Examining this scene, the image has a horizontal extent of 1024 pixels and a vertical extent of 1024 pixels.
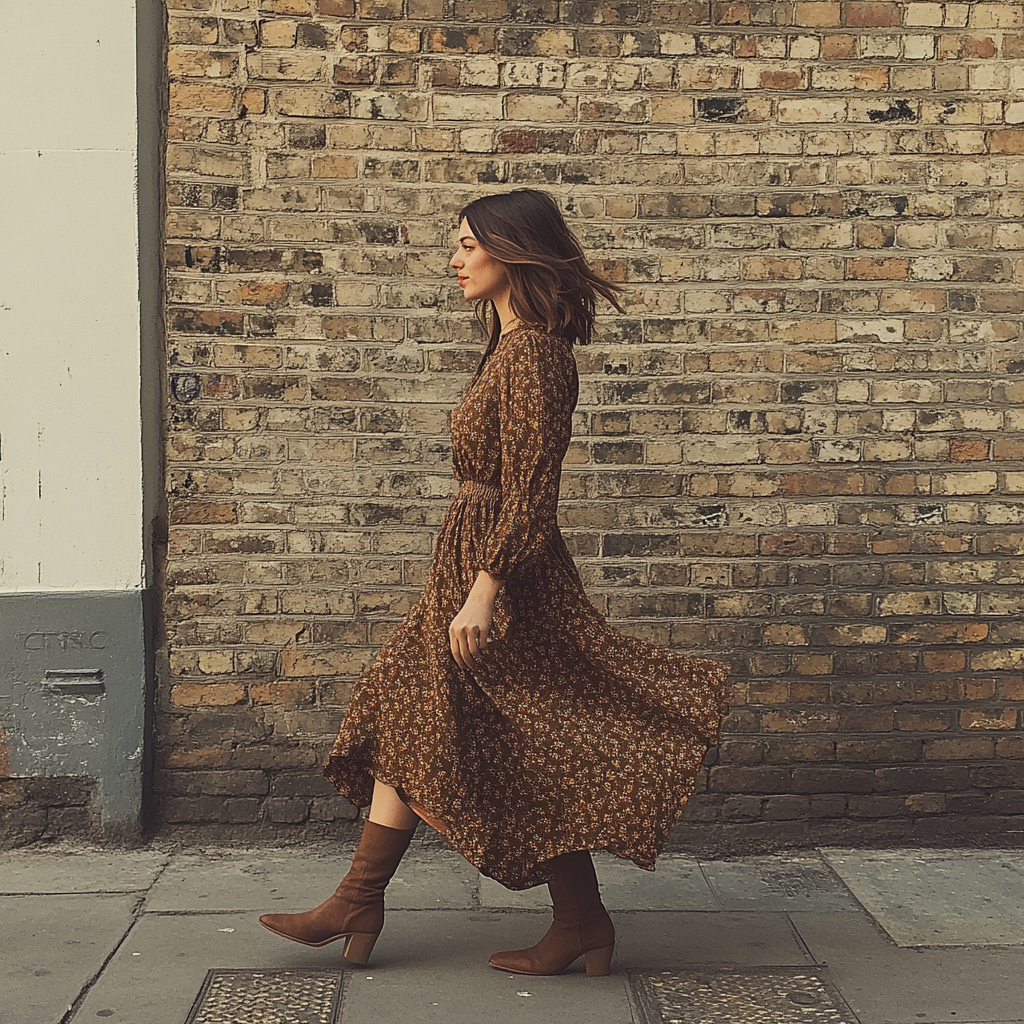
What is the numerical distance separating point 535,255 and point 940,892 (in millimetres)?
2248

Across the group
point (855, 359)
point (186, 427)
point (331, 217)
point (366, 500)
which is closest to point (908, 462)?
point (855, 359)

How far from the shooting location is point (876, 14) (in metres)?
4.14

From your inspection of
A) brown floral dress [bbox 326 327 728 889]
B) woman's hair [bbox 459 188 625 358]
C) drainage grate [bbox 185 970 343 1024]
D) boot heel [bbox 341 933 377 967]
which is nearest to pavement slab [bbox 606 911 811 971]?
brown floral dress [bbox 326 327 728 889]

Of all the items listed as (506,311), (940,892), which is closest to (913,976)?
(940,892)

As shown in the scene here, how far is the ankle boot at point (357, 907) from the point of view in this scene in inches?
121

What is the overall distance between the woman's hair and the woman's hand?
0.64m

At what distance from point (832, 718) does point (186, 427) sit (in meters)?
2.32

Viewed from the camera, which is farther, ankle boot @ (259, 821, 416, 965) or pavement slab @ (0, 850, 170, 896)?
pavement slab @ (0, 850, 170, 896)

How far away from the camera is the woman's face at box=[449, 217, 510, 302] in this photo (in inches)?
121

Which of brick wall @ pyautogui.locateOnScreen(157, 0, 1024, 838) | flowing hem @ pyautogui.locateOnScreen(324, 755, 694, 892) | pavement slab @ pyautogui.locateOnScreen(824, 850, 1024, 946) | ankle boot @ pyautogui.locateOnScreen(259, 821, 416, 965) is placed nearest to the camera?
flowing hem @ pyautogui.locateOnScreen(324, 755, 694, 892)

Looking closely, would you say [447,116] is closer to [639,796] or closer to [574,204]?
[574,204]

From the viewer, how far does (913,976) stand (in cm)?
314

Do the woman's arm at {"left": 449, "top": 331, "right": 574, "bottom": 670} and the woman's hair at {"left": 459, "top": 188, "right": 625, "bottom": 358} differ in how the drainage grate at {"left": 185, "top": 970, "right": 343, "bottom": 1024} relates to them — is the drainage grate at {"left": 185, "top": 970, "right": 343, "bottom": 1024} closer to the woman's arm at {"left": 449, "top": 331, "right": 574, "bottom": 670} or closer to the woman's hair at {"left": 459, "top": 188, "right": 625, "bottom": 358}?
the woman's arm at {"left": 449, "top": 331, "right": 574, "bottom": 670}

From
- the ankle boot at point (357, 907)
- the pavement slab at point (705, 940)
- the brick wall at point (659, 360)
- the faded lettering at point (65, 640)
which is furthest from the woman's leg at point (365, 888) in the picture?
the faded lettering at point (65, 640)
